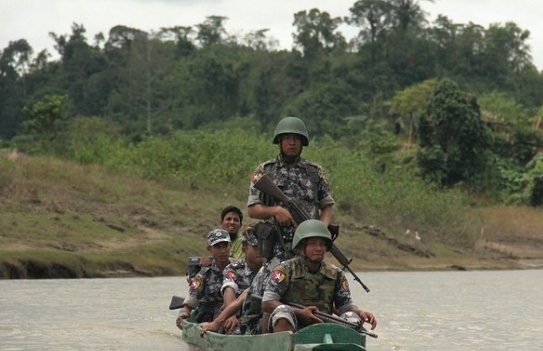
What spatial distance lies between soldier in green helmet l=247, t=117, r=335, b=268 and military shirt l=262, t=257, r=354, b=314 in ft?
2.09

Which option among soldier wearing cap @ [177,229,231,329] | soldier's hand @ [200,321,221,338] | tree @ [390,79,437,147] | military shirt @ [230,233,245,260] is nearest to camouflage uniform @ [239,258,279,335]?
soldier's hand @ [200,321,221,338]

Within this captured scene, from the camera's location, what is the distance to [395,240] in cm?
4106

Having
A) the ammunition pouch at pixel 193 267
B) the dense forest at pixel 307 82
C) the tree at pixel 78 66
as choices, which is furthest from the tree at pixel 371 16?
the ammunition pouch at pixel 193 267

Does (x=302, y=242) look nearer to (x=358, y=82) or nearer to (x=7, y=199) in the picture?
(x=7, y=199)

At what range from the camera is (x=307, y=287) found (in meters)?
10.4

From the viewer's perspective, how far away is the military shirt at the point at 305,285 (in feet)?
33.9

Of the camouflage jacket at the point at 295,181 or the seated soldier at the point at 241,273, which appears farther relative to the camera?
the seated soldier at the point at 241,273

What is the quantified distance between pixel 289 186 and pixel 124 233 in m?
21.8

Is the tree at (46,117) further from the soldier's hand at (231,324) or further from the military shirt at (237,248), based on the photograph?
the soldier's hand at (231,324)

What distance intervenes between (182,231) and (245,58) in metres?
40.6

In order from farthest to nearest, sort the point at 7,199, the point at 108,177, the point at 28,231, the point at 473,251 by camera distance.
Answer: the point at 473,251
the point at 108,177
the point at 7,199
the point at 28,231

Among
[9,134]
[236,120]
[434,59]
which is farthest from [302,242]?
[434,59]

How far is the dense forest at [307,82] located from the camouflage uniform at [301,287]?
41.7m

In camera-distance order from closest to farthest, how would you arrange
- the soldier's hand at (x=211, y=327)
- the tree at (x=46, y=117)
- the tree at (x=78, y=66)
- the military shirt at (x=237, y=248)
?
the soldier's hand at (x=211, y=327) < the military shirt at (x=237, y=248) < the tree at (x=46, y=117) < the tree at (x=78, y=66)
